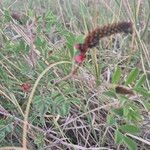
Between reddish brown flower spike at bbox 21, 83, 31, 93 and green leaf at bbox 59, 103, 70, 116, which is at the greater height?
reddish brown flower spike at bbox 21, 83, 31, 93

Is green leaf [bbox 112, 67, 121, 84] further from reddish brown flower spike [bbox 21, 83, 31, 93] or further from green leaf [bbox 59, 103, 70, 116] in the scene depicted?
reddish brown flower spike [bbox 21, 83, 31, 93]

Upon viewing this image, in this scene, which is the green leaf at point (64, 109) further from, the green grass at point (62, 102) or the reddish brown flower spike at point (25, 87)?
the reddish brown flower spike at point (25, 87)

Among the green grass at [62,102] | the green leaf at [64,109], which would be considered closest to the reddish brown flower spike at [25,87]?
the green grass at [62,102]

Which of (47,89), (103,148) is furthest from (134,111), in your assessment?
(47,89)

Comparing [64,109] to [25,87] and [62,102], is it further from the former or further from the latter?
[25,87]

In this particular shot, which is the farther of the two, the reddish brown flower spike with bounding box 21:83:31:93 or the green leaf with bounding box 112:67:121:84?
the reddish brown flower spike with bounding box 21:83:31:93

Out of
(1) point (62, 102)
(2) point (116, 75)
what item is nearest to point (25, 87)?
(1) point (62, 102)

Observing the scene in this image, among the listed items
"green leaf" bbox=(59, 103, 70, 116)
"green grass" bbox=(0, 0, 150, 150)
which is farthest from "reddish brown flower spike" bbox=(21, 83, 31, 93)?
"green leaf" bbox=(59, 103, 70, 116)

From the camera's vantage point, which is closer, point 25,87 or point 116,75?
point 116,75

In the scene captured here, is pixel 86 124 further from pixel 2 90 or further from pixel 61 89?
pixel 2 90

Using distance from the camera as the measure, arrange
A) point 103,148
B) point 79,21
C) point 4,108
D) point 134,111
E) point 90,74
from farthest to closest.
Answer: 1. point 79,21
2. point 90,74
3. point 4,108
4. point 103,148
5. point 134,111

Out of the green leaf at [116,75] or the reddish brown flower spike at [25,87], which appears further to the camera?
the reddish brown flower spike at [25,87]
